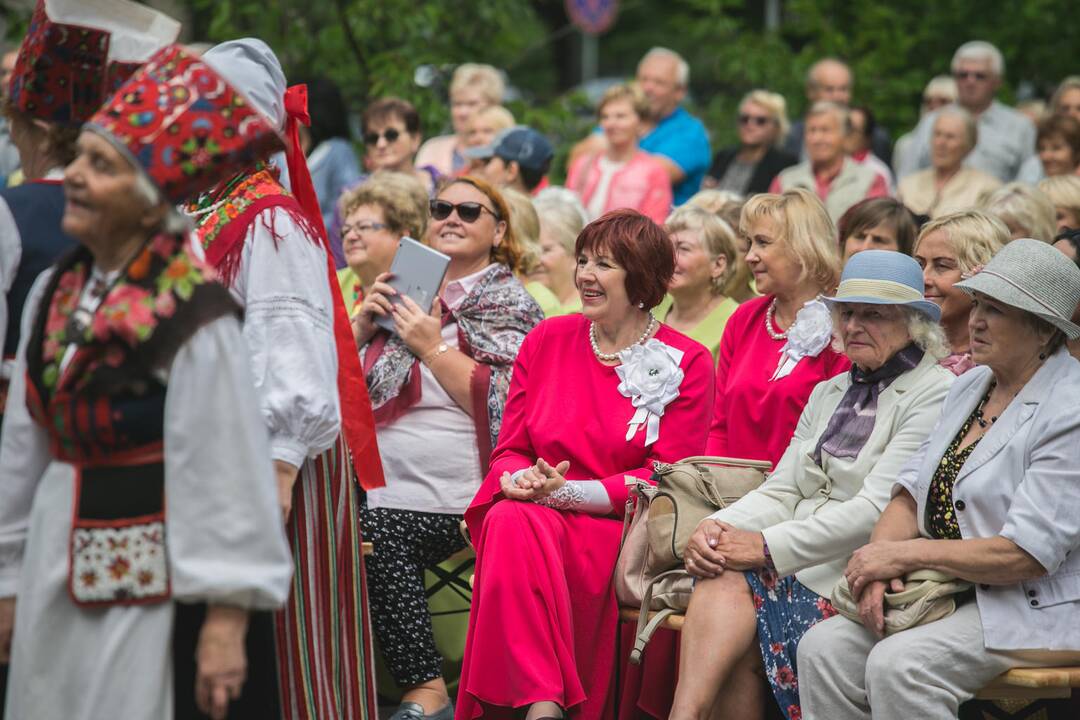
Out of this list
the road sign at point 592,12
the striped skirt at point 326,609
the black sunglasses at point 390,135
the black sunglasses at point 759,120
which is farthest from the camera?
the road sign at point 592,12

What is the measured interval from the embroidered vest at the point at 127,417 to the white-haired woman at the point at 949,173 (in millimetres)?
5920

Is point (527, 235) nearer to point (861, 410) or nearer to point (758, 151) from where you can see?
point (861, 410)

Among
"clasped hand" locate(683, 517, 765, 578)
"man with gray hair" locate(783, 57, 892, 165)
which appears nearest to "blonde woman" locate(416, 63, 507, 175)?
"man with gray hair" locate(783, 57, 892, 165)

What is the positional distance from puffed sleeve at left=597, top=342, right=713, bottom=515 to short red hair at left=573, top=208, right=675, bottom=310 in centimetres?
25

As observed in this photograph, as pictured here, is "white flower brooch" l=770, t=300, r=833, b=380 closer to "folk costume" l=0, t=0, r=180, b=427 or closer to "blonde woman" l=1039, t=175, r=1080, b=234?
"blonde woman" l=1039, t=175, r=1080, b=234

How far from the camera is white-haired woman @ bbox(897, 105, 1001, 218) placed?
8.12 m

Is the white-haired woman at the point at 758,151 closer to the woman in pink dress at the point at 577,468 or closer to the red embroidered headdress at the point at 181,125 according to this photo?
the woman in pink dress at the point at 577,468

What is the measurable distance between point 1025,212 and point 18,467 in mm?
4313

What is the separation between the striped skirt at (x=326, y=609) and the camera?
3699mm

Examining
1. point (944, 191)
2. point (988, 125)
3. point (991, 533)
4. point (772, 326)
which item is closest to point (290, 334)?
point (991, 533)

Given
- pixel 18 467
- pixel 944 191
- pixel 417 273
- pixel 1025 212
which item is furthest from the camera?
pixel 944 191

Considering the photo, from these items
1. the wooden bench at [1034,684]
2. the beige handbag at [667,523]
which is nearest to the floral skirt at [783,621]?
the beige handbag at [667,523]

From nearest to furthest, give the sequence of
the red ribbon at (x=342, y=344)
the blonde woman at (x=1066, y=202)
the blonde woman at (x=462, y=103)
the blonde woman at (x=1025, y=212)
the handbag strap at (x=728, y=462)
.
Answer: the red ribbon at (x=342, y=344) → the handbag strap at (x=728, y=462) → the blonde woman at (x=1025, y=212) → the blonde woman at (x=1066, y=202) → the blonde woman at (x=462, y=103)

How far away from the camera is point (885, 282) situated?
181 inches
